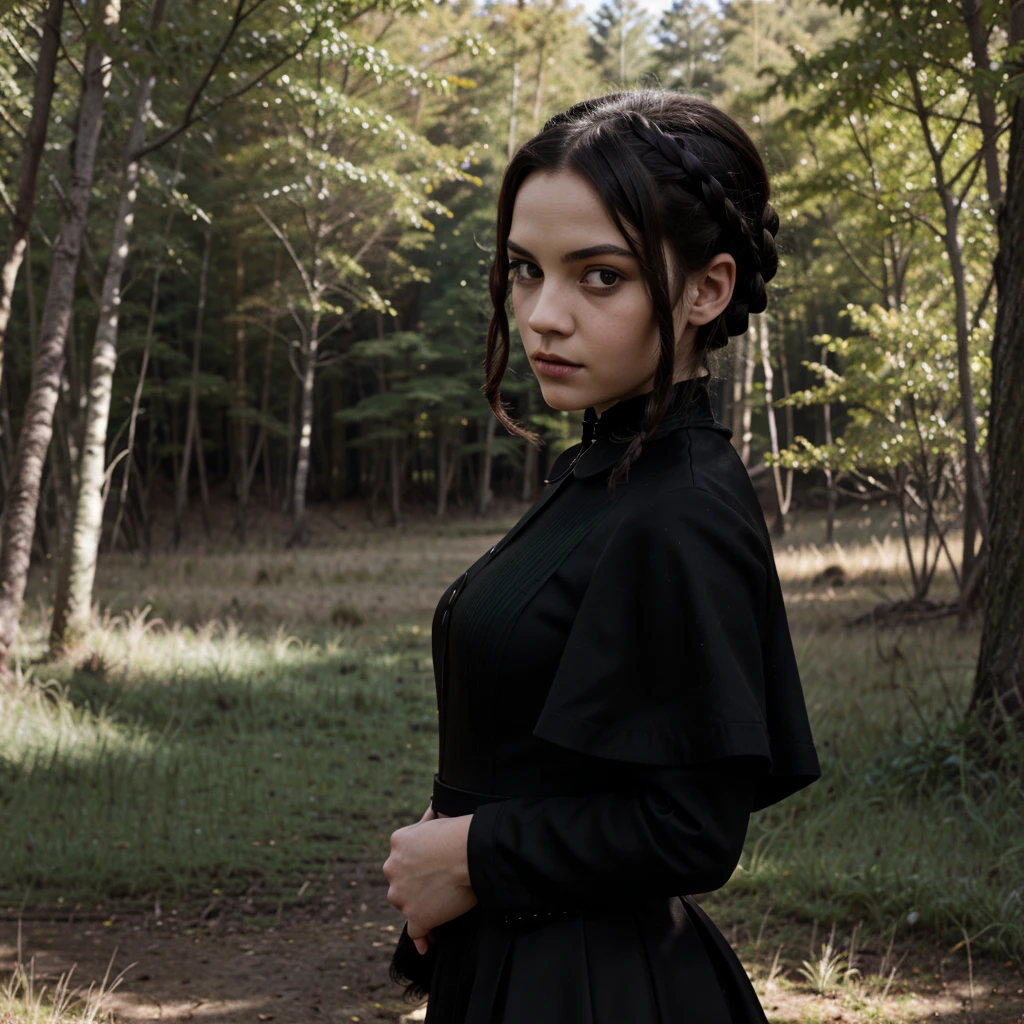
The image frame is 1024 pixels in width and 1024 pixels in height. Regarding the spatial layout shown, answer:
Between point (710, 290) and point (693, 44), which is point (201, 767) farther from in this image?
point (693, 44)

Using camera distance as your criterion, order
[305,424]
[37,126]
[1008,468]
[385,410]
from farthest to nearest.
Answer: [385,410] < [305,424] < [37,126] < [1008,468]

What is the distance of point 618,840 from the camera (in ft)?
3.78

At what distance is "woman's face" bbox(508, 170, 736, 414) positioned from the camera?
1.26 m

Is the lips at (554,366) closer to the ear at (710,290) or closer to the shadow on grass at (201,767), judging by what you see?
the ear at (710,290)

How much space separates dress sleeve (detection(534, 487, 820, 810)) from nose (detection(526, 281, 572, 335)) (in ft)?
0.79

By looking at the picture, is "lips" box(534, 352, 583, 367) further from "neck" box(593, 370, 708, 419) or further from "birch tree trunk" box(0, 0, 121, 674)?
"birch tree trunk" box(0, 0, 121, 674)

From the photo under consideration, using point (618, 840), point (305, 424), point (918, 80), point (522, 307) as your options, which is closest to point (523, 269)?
point (522, 307)

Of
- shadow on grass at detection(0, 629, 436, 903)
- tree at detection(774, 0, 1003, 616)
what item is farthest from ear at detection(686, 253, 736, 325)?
tree at detection(774, 0, 1003, 616)

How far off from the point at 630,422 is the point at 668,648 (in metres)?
0.33

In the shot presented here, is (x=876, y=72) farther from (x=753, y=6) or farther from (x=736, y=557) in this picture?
(x=753, y=6)

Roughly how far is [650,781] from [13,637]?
644cm

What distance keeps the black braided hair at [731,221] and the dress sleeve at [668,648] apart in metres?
Result: 0.31

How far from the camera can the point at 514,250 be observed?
1346 millimetres

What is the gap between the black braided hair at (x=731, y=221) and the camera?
1.26 metres
